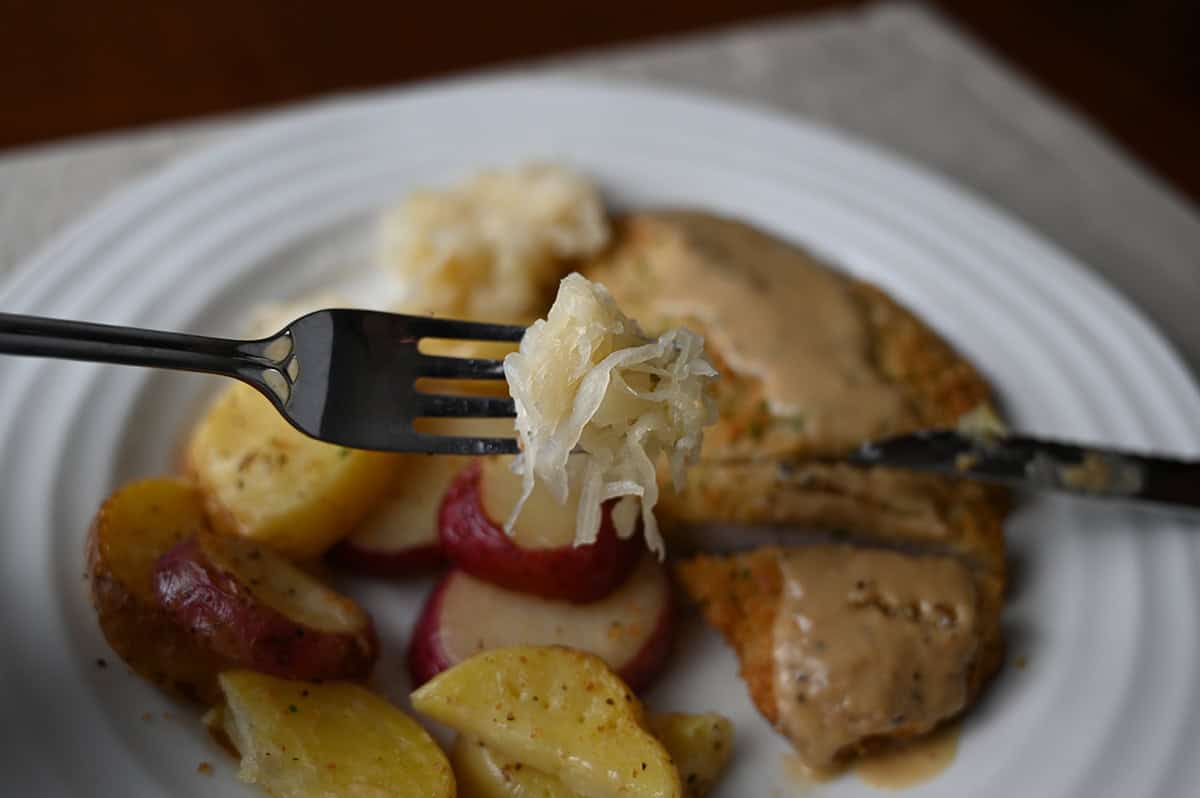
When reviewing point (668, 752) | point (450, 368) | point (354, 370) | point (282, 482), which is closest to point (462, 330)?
point (450, 368)

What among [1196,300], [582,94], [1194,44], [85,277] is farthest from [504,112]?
[1194,44]

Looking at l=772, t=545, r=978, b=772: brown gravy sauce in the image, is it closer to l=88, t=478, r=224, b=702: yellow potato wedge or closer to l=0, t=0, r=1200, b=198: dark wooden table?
l=88, t=478, r=224, b=702: yellow potato wedge

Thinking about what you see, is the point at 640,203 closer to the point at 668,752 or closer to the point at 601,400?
the point at 601,400

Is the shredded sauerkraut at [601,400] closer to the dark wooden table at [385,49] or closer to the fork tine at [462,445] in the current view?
the fork tine at [462,445]

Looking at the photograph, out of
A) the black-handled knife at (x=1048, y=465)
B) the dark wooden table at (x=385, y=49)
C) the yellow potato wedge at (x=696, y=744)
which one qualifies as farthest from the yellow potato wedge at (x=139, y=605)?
the dark wooden table at (x=385, y=49)

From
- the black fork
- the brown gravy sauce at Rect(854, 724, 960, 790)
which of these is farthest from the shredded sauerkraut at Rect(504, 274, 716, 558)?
the brown gravy sauce at Rect(854, 724, 960, 790)

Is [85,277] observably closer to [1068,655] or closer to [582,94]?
[582,94]

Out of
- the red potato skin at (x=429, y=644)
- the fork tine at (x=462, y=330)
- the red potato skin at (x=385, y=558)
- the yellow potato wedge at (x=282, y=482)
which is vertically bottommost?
the red potato skin at (x=429, y=644)

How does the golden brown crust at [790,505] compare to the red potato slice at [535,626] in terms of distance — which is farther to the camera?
the golden brown crust at [790,505]
